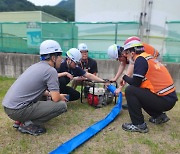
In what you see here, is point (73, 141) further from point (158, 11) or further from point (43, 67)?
point (158, 11)

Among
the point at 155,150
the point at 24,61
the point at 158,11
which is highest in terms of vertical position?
the point at 158,11

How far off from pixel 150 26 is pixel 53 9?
36.3 meters

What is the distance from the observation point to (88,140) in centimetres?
315

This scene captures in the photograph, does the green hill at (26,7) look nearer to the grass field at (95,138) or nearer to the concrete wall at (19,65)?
the concrete wall at (19,65)

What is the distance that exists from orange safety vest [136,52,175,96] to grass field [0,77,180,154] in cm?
68

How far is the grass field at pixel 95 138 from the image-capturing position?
2902 mm

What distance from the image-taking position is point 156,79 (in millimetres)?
3295

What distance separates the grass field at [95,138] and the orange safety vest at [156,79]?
2.24 ft

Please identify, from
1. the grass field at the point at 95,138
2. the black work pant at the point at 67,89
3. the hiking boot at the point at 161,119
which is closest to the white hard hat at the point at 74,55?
the black work pant at the point at 67,89

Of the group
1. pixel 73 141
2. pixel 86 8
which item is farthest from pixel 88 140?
pixel 86 8

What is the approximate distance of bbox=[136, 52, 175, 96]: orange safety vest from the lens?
327 cm

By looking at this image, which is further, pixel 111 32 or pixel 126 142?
pixel 111 32

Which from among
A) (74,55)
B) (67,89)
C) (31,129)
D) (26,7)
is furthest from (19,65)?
(26,7)

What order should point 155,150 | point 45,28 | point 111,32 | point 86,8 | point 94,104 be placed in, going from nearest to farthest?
point 155,150
point 94,104
point 111,32
point 45,28
point 86,8
